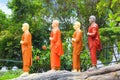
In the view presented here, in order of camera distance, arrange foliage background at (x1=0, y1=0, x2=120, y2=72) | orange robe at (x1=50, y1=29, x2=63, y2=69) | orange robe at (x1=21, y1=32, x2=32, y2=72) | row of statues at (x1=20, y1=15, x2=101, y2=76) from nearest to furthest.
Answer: row of statues at (x1=20, y1=15, x2=101, y2=76), orange robe at (x1=50, y1=29, x2=63, y2=69), orange robe at (x1=21, y1=32, x2=32, y2=72), foliage background at (x1=0, y1=0, x2=120, y2=72)

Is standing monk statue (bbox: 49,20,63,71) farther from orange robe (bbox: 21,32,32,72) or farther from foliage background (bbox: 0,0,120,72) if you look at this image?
foliage background (bbox: 0,0,120,72)

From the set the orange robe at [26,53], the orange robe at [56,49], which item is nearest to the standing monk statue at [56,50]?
the orange robe at [56,49]

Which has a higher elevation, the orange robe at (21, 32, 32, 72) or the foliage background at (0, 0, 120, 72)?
the foliage background at (0, 0, 120, 72)

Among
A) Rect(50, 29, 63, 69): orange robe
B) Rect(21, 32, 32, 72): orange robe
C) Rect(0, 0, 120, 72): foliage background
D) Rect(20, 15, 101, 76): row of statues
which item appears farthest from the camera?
Rect(0, 0, 120, 72): foliage background

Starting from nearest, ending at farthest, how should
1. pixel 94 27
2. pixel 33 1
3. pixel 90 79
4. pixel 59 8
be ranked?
1. pixel 90 79
2. pixel 94 27
3. pixel 33 1
4. pixel 59 8

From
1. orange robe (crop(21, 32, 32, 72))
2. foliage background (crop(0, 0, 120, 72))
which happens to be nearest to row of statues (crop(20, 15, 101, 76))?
orange robe (crop(21, 32, 32, 72))

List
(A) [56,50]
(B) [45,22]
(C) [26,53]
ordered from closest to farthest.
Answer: (A) [56,50]
(C) [26,53]
(B) [45,22]

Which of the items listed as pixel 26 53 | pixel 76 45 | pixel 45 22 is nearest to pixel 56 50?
pixel 76 45

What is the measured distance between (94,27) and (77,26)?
1.81 feet

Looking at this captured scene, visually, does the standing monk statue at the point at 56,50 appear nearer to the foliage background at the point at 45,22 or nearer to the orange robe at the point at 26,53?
the orange robe at the point at 26,53

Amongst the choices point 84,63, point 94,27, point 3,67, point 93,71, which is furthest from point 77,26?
point 3,67

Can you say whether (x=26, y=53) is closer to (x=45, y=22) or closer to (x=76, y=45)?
(x=76, y=45)

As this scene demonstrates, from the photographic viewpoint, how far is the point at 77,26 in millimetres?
13586

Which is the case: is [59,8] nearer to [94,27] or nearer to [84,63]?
[84,63]
